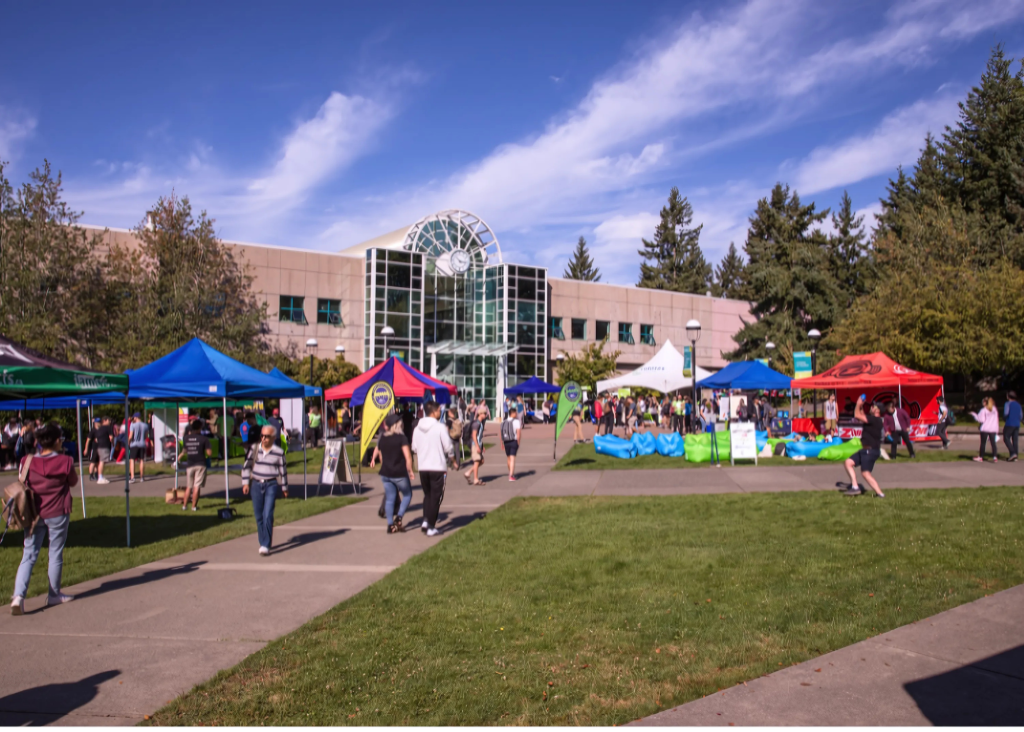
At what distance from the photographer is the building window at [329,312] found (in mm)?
46312

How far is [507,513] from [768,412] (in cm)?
2374

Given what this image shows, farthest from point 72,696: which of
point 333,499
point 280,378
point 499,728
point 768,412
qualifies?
point 768,412

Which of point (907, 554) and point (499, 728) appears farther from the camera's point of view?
point (907, 554)

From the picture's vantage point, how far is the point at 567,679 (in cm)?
501

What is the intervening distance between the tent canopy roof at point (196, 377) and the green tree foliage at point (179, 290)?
23354 millimetres

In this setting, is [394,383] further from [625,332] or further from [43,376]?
[625,332]

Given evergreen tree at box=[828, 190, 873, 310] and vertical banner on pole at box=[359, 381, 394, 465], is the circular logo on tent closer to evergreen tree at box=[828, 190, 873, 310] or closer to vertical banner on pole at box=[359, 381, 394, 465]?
vertical banner on pole at box=[359, 381, 394, 465]

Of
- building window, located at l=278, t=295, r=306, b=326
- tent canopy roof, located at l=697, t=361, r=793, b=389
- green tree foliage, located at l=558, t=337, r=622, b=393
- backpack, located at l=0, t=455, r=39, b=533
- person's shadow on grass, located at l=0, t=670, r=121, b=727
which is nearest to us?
person's shadow on grass, located at l=0, t=670, r=121, b=727

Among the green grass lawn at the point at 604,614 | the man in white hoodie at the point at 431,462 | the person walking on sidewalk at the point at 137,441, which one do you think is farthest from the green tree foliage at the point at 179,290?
the green grass lawn at the point at 604,614

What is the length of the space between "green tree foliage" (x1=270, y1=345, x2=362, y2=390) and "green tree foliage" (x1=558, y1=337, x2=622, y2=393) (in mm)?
14616

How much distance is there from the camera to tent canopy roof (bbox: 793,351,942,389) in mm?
23844

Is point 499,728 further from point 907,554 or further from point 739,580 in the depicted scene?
point 907,554

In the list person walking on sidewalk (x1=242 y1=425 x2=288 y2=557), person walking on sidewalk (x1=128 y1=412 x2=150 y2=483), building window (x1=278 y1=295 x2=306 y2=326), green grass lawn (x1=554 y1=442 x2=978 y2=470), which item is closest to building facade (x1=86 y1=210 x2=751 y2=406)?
building window (x1=278 y1=295 x2=306 y2=326)

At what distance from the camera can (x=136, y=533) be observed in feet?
37.1
